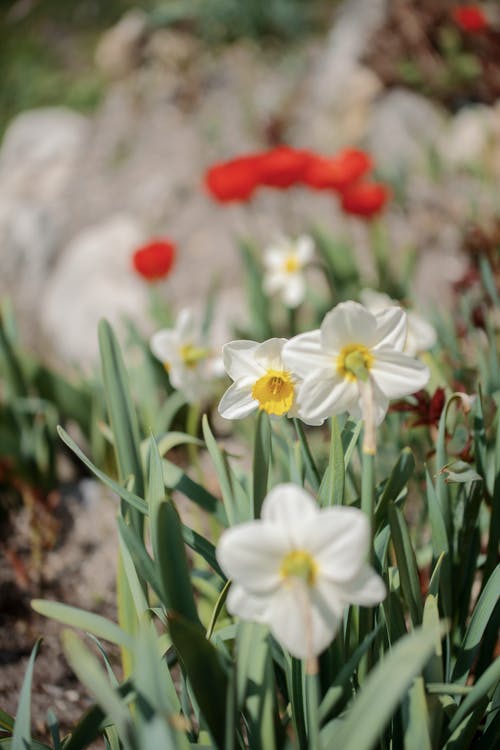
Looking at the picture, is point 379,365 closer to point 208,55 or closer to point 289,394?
point 289,394

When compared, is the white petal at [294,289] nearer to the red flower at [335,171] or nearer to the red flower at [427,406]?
the red flower at [335,171]

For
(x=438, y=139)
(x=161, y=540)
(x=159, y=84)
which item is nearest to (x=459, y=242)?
(x=438, y=139)

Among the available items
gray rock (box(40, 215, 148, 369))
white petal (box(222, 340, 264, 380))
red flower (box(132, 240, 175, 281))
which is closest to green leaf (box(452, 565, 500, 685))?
white petal (box(222, 340, 264, 380))

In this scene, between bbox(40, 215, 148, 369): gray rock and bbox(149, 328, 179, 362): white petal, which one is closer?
bbox(149, 328, 179, 362): white petal

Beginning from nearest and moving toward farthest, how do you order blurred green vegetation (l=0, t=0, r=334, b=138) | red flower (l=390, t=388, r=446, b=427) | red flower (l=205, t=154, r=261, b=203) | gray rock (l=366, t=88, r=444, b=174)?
red flower (l=390, t=388, r=446, b=427), red flower (l=205, t=154, r=261, b=203), gray rock (l=366, t=88, r=444, b=174), blurred green vegetation (l=0, t=0, r=334, b=138)

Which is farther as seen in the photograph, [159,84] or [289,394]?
[159,84]

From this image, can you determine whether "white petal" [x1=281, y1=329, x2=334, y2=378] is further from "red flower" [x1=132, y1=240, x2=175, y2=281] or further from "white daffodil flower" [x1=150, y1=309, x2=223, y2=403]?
"red flower" [x1=132, y1=240, x2=175, y2=281]

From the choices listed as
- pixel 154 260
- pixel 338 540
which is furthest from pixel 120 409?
pixel 154 260
